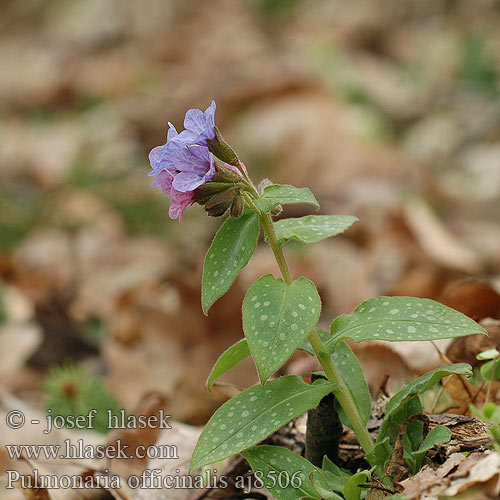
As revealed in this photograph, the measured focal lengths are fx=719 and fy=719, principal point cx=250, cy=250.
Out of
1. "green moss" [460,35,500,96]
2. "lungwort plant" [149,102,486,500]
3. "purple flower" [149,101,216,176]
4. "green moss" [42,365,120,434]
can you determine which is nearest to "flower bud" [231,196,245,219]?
"lungwort plant" [149,102,486,500]

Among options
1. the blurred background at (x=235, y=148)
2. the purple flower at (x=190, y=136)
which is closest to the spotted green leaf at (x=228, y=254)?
the purple flower at (x=190, y=136)

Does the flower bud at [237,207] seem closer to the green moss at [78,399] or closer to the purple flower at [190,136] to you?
the purple flower at [190,136]

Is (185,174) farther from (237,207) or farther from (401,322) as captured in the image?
(401,322)

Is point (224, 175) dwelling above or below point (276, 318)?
above

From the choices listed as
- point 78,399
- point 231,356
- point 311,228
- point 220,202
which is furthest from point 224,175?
point 78,399

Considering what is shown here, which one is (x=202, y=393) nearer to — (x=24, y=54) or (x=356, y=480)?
(x=356, y=480)

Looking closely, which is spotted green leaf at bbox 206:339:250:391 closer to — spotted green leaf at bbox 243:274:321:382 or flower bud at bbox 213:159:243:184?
spotted green leaf at bbox 243:274:321:382
